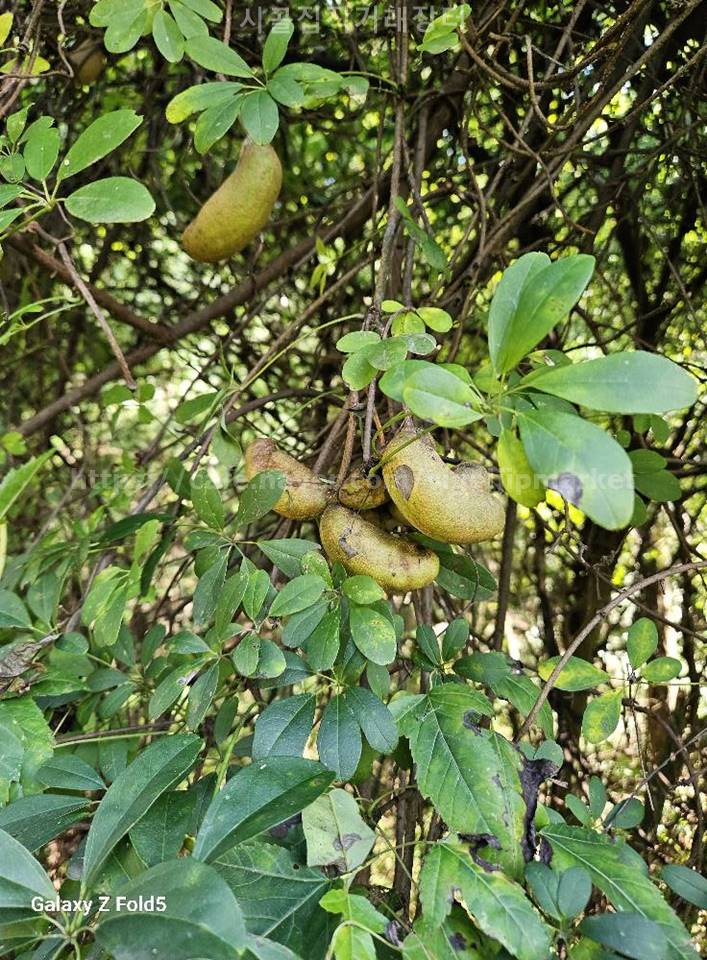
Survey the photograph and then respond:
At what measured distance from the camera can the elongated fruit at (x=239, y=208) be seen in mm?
1004

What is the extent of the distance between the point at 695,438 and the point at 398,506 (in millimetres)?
848

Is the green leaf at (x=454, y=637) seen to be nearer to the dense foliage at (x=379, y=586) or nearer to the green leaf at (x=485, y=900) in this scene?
the dense foliage at (x=379, y=586)

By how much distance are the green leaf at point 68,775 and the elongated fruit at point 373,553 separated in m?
0.27

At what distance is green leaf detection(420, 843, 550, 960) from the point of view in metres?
0.47

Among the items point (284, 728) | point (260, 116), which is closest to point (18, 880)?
point (284, 728)

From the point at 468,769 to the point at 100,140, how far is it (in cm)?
61

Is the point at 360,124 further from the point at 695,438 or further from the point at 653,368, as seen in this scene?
the point at 653,368

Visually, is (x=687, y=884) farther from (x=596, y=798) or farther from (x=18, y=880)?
(x=18, y=880)

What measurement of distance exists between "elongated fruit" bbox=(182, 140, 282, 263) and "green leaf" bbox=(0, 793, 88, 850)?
27.3 inches

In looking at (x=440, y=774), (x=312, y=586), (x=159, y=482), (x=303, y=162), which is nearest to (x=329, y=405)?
(x=159, y=482)

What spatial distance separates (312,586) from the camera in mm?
630

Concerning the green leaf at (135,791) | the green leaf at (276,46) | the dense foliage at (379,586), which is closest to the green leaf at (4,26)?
the dense foliage at (379,586)

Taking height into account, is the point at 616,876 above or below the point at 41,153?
below

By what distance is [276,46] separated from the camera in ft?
2.43
